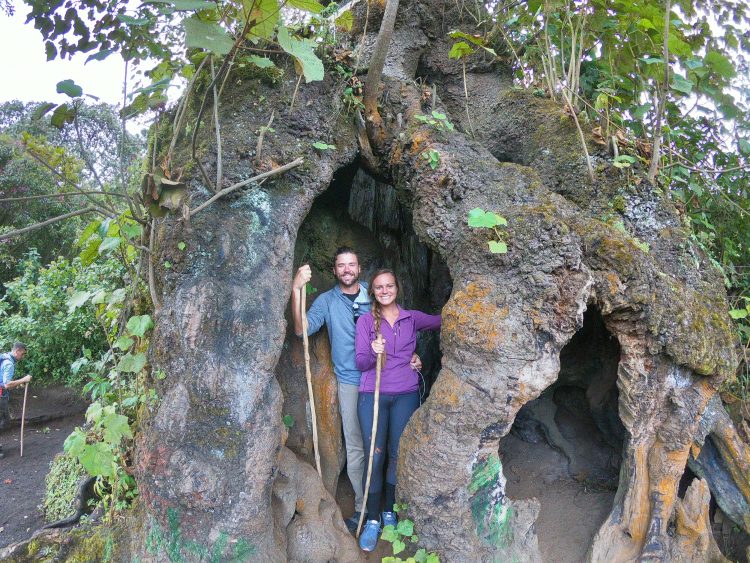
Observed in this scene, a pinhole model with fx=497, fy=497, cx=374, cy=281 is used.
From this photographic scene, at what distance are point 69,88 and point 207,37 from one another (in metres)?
0.87

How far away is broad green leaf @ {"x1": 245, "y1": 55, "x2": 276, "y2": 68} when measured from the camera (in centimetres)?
286

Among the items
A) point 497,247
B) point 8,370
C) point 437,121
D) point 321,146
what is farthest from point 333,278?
point 8,370

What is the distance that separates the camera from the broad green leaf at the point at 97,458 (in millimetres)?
2469

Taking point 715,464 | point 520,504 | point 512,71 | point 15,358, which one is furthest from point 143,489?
point 15,358

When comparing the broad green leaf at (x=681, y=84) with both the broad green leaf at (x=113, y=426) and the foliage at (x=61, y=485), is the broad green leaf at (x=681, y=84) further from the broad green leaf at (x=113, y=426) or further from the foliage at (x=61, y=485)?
the foliage at (x=61, y=485)

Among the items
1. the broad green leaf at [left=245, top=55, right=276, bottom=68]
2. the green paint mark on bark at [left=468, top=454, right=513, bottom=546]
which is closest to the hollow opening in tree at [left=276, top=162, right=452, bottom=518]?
the green paint mark on bark at [left=468, top=454, right=513, bottom=546]

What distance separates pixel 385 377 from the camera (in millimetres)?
3410

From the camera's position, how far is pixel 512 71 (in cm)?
490

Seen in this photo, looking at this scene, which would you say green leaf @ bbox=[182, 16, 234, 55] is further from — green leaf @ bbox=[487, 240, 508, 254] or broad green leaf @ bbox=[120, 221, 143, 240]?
green leaf @ bbox=[487, 240, 508, 254]

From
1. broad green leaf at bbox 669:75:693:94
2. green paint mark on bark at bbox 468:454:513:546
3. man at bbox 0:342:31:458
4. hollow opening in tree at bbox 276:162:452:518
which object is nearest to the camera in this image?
green paint mark on bark at bbox 468:454:513:546

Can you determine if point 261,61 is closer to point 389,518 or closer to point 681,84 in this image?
point 681,84

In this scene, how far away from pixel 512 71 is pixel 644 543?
4.15 m

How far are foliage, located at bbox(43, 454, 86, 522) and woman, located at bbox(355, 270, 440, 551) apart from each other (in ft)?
9.22

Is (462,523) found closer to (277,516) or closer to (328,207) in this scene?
(277,516)
